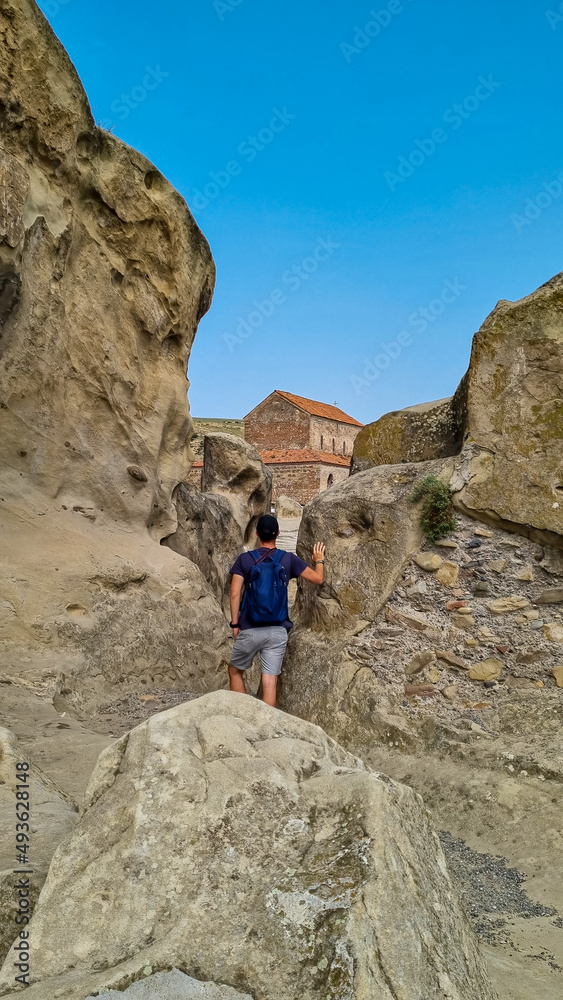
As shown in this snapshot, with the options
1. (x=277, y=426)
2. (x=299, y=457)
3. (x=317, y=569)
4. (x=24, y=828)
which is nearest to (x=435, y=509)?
(x=317, y=569)

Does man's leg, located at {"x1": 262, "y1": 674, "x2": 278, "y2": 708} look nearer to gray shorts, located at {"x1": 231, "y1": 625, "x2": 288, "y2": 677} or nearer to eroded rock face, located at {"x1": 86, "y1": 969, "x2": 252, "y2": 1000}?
gray shorts, located at {"x1": 231, "y1": 625, "x2": 288, "y2": 677}

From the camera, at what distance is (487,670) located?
4.25m

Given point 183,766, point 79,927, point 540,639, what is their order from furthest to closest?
point 540,639 → point 183,766 → point 79,927

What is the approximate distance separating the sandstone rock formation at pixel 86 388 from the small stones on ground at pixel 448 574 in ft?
9.83

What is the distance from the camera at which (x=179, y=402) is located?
309 inches

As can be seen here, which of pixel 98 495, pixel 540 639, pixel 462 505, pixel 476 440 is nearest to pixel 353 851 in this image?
pixel 540 639

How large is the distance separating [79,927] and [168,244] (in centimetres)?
686

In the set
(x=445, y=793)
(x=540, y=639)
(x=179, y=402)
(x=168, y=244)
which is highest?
(x=168, y=244)

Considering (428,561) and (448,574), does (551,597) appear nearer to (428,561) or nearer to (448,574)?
(448,574)

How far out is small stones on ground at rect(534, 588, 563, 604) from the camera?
13.9ft

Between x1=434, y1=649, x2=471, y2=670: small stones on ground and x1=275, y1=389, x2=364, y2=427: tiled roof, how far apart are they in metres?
29.3

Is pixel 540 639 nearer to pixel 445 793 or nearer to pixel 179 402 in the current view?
pixel 445 793

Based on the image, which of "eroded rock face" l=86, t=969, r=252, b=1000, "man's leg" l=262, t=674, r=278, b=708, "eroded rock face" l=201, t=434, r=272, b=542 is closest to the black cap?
"man's leg" l=262, t=674, r=278, b=708

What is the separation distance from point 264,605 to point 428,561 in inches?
46.4
